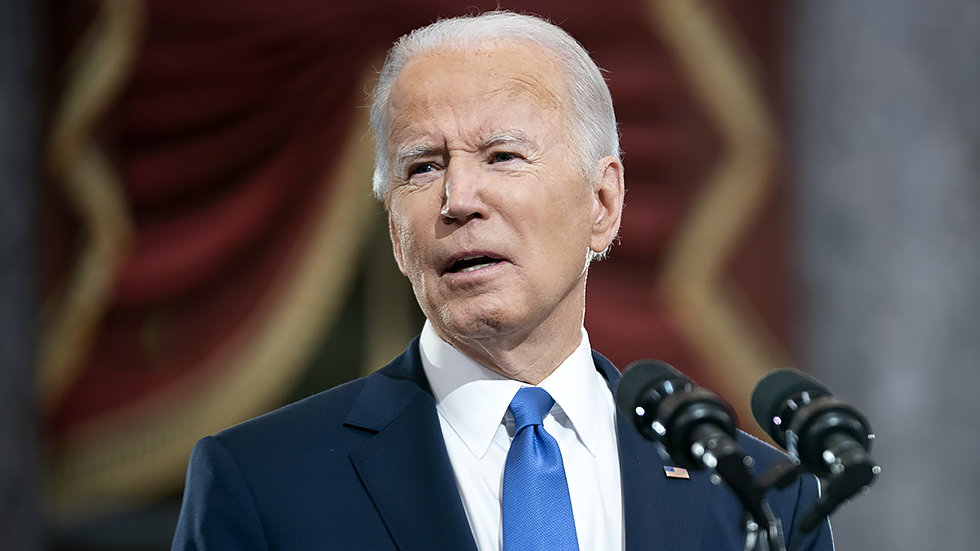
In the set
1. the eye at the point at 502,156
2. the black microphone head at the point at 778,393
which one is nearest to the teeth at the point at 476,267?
the eye at the point at 502,156

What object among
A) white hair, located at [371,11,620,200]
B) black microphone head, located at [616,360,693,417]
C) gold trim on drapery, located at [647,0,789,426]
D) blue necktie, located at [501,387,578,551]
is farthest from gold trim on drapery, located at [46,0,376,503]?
black microphone head, located at [616,360,693,417]

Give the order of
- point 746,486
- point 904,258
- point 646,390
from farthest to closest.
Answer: point 904,258, point 646,390, point 746,486

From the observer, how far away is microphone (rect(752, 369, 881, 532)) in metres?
1.00

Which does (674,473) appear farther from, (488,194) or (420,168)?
(420,168)

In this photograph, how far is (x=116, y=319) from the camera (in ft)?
13.2

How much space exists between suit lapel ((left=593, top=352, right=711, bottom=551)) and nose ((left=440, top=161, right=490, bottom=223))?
0.37 m

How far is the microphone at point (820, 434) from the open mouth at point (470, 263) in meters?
0.54

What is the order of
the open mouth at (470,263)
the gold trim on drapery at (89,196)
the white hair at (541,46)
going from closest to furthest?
the open mouth at (470,263) → the white hair at (541,46) → the gold trim on drapery at (89,196)

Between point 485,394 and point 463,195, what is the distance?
35 cm

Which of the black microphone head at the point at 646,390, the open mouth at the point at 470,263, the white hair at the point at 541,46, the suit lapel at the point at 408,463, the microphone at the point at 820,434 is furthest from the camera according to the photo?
the white hair at the point at 541,46

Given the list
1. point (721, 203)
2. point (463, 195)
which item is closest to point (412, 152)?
point (463, 195)

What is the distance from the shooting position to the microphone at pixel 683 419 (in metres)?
1.04

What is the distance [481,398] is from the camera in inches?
63.8

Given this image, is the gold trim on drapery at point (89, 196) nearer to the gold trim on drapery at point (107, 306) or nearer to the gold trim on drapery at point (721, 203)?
the gold trim on drapery at point (107, 306)
